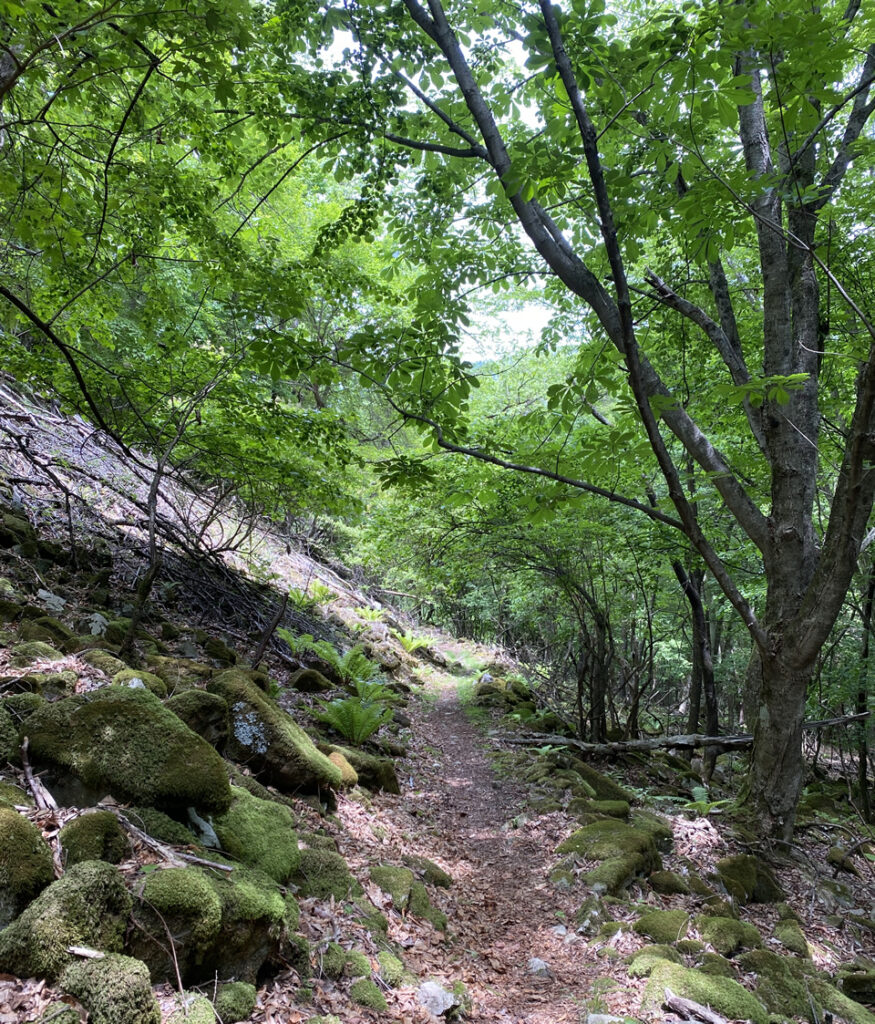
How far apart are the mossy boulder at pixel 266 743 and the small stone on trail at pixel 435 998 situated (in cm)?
176

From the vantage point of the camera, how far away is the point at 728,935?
12.5ft

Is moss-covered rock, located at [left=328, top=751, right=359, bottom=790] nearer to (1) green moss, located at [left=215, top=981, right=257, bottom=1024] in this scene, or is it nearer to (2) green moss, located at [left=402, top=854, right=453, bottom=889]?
(2) green moss, located at [left=402, top=854, right=453, bottom=889]

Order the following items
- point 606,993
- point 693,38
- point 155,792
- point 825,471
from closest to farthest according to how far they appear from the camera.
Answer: point 155,792
point 693,38
point 606,993
point 825,471

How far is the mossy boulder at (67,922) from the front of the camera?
1699mm

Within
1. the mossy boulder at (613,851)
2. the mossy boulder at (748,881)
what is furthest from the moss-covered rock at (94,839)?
the mossy boulder at (748,881)

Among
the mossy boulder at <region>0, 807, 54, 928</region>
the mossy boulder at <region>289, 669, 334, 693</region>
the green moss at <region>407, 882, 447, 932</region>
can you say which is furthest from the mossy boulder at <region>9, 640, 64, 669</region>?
the mossy boulder at <region>289, 669, 334, 693</region>

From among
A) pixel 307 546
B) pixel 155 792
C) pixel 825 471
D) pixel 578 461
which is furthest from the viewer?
pixel 307 546

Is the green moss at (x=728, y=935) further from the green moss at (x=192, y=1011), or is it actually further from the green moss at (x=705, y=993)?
the green moss at (x=192, y=1011)

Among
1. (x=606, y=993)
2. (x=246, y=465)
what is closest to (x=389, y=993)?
(x=606, y=993)

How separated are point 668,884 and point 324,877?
309 centimetres

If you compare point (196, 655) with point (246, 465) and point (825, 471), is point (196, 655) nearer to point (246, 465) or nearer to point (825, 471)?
point (246, 465)

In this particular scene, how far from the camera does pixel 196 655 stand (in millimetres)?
5703

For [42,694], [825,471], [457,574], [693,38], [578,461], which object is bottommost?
[42,694]

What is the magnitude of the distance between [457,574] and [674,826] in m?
5.37
